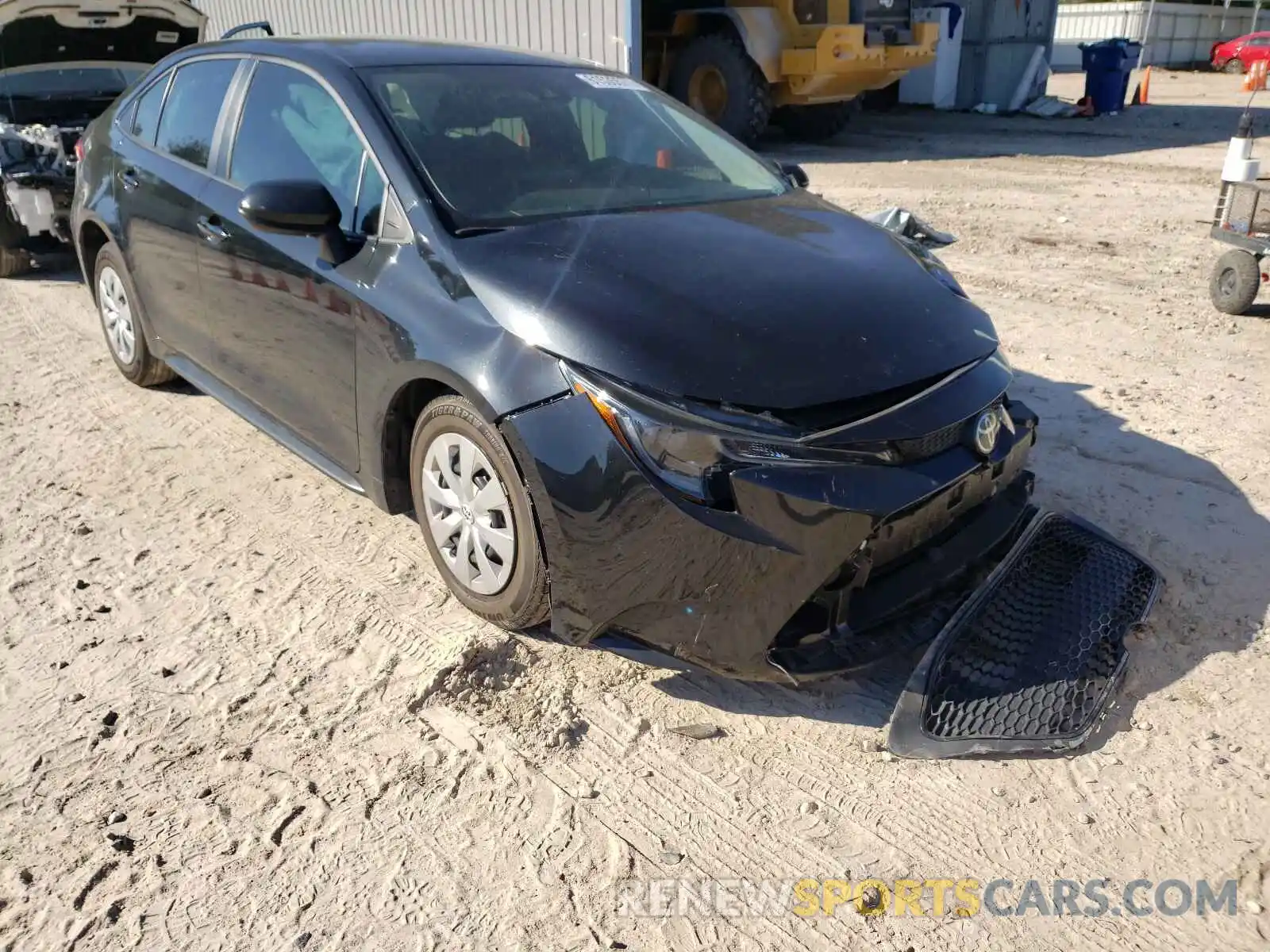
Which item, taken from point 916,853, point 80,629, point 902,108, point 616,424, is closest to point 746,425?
point 616,424

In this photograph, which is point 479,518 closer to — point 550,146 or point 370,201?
point 370,201

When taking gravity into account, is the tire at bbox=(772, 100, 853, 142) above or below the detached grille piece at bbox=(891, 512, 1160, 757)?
above

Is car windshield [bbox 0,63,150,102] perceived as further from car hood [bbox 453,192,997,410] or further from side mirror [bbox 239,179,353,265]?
car hood [bbox 453,192,997,410]

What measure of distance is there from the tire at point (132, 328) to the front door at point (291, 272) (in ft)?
3.25

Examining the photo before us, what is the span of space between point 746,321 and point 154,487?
2706mm

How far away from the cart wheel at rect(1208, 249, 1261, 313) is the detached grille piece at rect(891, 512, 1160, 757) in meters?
3.45

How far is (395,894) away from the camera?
2152 mm

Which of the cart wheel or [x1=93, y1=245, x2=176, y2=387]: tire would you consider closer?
[x1=93, y1=245, x2=176, y2=387]: tire

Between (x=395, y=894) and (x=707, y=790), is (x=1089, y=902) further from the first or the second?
(x=395, y=894)

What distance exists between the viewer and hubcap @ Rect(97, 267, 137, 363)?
16.0ft

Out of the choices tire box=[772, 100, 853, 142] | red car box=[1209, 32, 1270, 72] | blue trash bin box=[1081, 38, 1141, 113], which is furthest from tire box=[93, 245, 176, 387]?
red car box=[1209, 32, 1270, 72]

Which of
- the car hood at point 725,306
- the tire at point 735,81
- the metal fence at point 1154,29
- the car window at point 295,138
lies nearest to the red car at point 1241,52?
the metal fence at point 1154,29

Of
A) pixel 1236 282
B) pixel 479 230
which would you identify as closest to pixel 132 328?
pixel 479 230

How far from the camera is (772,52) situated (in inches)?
507
